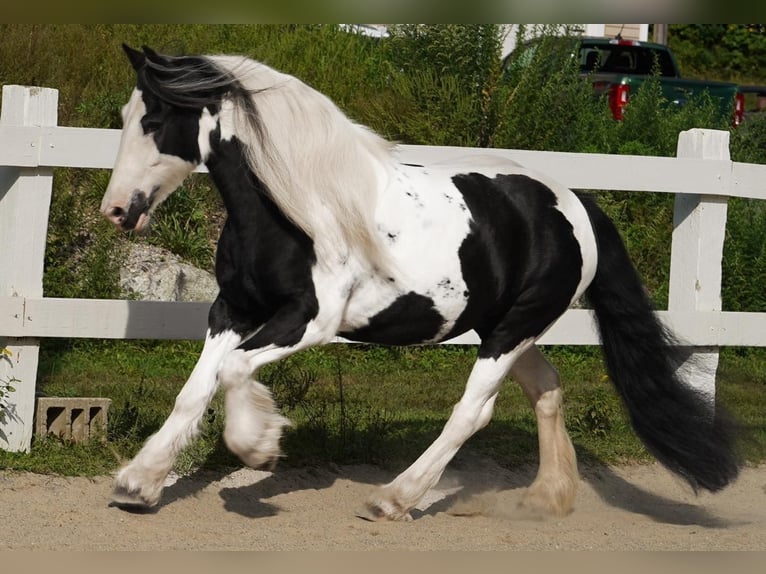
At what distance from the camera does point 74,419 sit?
19.2 ft

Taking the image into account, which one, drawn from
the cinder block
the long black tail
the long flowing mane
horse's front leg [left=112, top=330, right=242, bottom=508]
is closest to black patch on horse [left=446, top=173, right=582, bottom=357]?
the long black tail

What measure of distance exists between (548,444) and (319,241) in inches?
64.9

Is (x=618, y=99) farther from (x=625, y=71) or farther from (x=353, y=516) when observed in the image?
(x=353, y=516)

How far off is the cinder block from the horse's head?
1661 millimetres

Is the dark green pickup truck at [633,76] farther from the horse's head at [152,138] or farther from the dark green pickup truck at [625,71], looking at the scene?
the horse's head at [152,138]

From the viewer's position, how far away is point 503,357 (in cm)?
512

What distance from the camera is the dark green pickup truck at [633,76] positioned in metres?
13.5

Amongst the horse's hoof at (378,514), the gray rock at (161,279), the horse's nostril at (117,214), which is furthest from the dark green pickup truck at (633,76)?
the horse's nostril at (117,214)

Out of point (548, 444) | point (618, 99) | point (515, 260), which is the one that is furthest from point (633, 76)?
point (515, 260)

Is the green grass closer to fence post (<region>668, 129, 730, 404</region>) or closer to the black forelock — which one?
fence post (<region>668, 129, 730, 404</region>)

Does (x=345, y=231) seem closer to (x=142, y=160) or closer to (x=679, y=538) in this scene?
(x=142, y=160)

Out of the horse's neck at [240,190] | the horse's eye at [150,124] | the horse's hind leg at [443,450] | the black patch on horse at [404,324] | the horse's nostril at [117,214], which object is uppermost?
the horse's eye at [150,124]

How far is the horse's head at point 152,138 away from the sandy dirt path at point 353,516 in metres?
1.26
